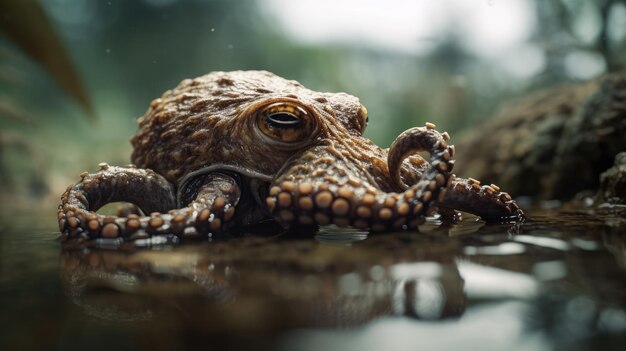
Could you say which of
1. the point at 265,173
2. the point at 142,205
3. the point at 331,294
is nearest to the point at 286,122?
the point at 265,173

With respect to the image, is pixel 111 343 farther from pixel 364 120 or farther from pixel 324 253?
pixel 364 120

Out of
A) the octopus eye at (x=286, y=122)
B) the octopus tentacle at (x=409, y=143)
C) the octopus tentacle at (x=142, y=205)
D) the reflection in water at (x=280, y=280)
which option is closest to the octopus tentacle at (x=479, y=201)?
the octopus tentacle at (x=409, y=143)

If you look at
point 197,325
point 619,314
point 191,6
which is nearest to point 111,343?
point 197,325

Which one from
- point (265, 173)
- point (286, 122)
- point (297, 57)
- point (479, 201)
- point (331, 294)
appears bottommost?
point (331, 294)

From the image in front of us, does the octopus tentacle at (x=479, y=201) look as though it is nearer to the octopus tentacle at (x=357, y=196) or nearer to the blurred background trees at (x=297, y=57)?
the octopus tentacle at (x=357, y=196)

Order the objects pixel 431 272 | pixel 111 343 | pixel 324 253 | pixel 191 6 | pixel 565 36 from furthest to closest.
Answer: pixel 191 6
pixel 565 36
pixel 324 253
pixel 431 272
pixel 111 343

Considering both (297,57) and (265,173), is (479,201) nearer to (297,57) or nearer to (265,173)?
(265,173)

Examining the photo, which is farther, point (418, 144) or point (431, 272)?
point (418, 144)
